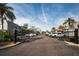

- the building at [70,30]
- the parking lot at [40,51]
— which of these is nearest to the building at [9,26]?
the parking lot at [40,51]

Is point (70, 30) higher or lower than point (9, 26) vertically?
lower

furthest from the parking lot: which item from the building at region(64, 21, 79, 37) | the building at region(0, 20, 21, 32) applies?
the building at region(64, 21, 79, 37)

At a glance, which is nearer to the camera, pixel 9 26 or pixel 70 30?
pixel 9 26

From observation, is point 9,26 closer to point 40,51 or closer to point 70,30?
point 40,51

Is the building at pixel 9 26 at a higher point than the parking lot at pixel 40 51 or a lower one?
higher

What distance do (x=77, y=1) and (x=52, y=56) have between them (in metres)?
2.60

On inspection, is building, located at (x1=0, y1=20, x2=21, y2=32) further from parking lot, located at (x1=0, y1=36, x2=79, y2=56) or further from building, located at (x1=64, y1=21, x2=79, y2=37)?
building, located at (x1=64, y1=21, x2=79, y2=37)

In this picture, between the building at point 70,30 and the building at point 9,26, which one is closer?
the building at point 9,26

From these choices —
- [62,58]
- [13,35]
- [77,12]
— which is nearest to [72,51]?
[62,58]

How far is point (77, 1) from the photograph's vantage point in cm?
1228

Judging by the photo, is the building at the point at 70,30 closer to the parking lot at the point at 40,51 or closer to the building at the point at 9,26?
the parking lot at the point at 40,51

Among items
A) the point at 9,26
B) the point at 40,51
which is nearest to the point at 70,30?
the point at 9,26

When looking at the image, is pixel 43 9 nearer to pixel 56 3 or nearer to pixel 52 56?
pixel 56 3

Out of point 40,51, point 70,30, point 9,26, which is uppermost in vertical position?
point 9,26
